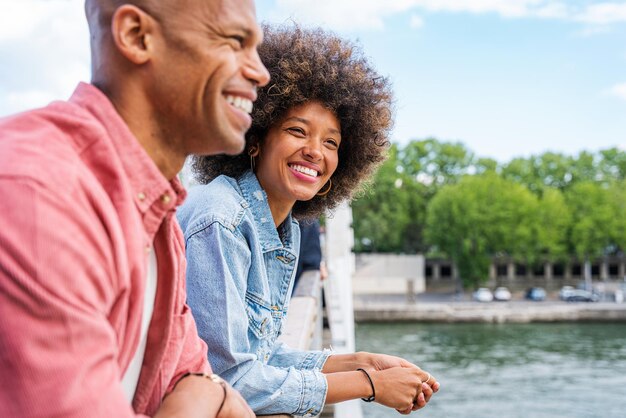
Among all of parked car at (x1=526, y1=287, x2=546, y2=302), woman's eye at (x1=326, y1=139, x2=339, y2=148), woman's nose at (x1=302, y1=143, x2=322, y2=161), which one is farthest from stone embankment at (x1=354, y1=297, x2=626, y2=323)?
woman's nose at (x1=302, y1=143, x2=322, y2=161)

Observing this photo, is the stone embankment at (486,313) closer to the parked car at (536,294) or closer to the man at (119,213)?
the parked car at (536,294)

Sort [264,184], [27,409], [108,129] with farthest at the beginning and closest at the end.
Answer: [264,184] < [108,129] < [27,409]

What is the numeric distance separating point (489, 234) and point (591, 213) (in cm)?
618

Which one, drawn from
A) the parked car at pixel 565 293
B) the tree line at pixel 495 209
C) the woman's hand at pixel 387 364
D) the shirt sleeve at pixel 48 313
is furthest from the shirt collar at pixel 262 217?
the parked car at pixel 565 293

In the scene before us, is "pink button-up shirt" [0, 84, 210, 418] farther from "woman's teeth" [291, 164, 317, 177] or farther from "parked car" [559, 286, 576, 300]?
"parked car" [559, 286, 576, 300]

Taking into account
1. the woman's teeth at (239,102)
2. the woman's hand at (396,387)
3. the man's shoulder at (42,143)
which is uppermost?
the woman's teeth at (239,102)

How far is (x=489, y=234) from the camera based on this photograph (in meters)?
43.4

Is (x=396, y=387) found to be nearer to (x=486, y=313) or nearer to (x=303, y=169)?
(x=303, y=169)

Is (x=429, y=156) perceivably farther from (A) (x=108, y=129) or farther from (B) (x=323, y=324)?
(A) (x=108, y=129)

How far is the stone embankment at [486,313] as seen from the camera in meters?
37.3

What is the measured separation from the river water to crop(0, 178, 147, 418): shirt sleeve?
22.8 metres

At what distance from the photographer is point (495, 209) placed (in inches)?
1682

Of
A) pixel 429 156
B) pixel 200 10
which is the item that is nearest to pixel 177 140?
pixel 200 10

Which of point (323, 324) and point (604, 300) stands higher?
point (323, 324)
